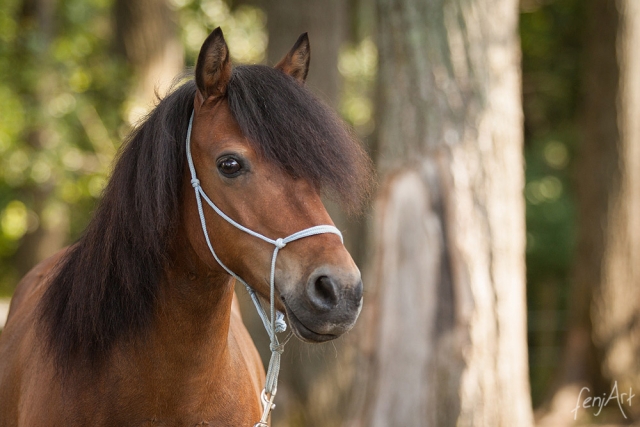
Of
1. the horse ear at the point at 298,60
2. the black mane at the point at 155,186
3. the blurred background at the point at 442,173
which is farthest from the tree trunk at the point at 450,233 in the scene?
the black mane at the point at 155,186

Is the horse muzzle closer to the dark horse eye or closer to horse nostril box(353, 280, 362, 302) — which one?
horse nostril box(353, 280, 362, 302)

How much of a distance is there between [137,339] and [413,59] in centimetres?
300

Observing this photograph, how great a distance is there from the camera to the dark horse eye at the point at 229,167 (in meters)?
2.32

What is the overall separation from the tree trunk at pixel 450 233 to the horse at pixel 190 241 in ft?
6.51

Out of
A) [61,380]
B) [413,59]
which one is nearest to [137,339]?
[61,380]

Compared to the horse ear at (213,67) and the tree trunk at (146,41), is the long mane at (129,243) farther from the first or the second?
the tree trunk at (146,41)

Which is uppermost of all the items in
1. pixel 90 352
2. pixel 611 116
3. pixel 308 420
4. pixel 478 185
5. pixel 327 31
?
pixel 327 31

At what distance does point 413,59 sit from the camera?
464 centimetres

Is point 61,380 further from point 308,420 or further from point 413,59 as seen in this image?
point 308,420

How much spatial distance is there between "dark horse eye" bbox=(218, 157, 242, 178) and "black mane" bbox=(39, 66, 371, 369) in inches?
3.8

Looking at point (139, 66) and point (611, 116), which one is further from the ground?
point (139, 66)

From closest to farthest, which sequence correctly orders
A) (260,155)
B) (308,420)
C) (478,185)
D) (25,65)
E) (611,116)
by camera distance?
(260,155) → (478,185) → (308,420) → (611,116) → (25,65)

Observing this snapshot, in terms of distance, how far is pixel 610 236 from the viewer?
308 inches

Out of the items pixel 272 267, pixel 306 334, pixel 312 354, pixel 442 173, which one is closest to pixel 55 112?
pixel 312 354
